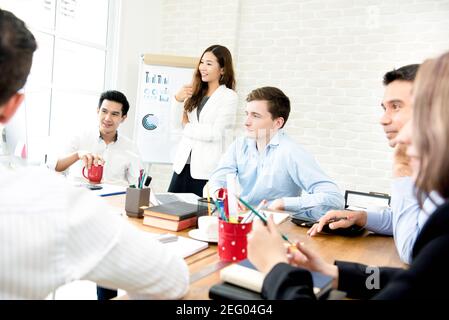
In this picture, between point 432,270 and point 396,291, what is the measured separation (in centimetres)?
7

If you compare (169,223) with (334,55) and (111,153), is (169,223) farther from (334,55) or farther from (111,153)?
(334,55)

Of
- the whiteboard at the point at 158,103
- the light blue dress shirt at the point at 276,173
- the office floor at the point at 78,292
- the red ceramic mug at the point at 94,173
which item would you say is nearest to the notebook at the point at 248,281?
the light blue dress shirt at the point at 276,173

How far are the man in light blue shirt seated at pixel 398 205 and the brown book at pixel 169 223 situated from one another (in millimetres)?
408

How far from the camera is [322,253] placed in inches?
47.9

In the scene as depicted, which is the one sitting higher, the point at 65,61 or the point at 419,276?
the point at 65,61

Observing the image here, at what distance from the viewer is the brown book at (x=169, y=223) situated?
4.50ft

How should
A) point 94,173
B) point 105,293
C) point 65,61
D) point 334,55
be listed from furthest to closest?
point 334,55, point 65,61, point 94,173, point 105,293

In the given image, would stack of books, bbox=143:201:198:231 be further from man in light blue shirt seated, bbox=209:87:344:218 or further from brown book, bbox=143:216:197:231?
man in light blue shirt seated, bbox=209:87:344:218

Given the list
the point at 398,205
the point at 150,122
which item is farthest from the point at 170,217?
the point at 150,122

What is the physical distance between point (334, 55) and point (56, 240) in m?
3.62

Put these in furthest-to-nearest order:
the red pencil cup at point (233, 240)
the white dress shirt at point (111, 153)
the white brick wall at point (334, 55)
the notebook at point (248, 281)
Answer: the white brick wall at point (334, 55), the white dress shirt at point (111, 153), the red pencil cup at point (233, 240), the notebook at point (248, 281)

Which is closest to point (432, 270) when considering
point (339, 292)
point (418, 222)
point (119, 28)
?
point (339, 292)

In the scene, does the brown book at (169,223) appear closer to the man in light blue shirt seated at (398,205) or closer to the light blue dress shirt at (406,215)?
the man in light blue shirt seated at (398,205)

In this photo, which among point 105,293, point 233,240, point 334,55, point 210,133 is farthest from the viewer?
point 334,55
